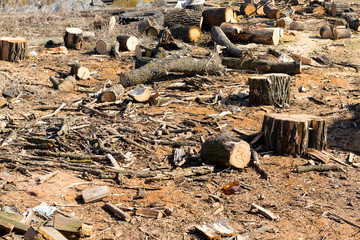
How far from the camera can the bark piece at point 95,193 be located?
16.4 feet

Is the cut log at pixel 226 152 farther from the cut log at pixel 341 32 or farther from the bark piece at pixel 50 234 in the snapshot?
the cut log at pixel 341 32

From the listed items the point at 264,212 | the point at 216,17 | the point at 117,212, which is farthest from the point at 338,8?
the point at 117,212

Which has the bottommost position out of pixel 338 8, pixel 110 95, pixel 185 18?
pixel 110 95

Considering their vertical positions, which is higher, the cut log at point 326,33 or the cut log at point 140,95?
the cut log at point 326,33

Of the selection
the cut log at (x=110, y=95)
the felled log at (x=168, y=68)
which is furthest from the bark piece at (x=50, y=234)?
the felled log at (x=168, y=68)

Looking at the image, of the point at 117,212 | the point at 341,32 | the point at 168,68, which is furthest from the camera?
the point at 341,32

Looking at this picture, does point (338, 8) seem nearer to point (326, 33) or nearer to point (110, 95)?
point (326, 33)

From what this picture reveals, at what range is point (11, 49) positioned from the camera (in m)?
11.5

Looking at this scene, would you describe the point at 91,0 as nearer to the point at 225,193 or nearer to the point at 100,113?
the point at 100,113

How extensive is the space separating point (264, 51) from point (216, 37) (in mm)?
1655

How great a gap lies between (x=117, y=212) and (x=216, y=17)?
40.6ft

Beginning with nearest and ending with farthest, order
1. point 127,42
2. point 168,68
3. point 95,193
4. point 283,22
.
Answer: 1. point 95,193
2. point 168,68
3. point 127,42
4. point 283,22

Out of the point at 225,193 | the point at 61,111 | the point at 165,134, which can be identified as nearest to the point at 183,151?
the point at 165,134

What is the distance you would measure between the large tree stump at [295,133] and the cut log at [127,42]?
8011mm
